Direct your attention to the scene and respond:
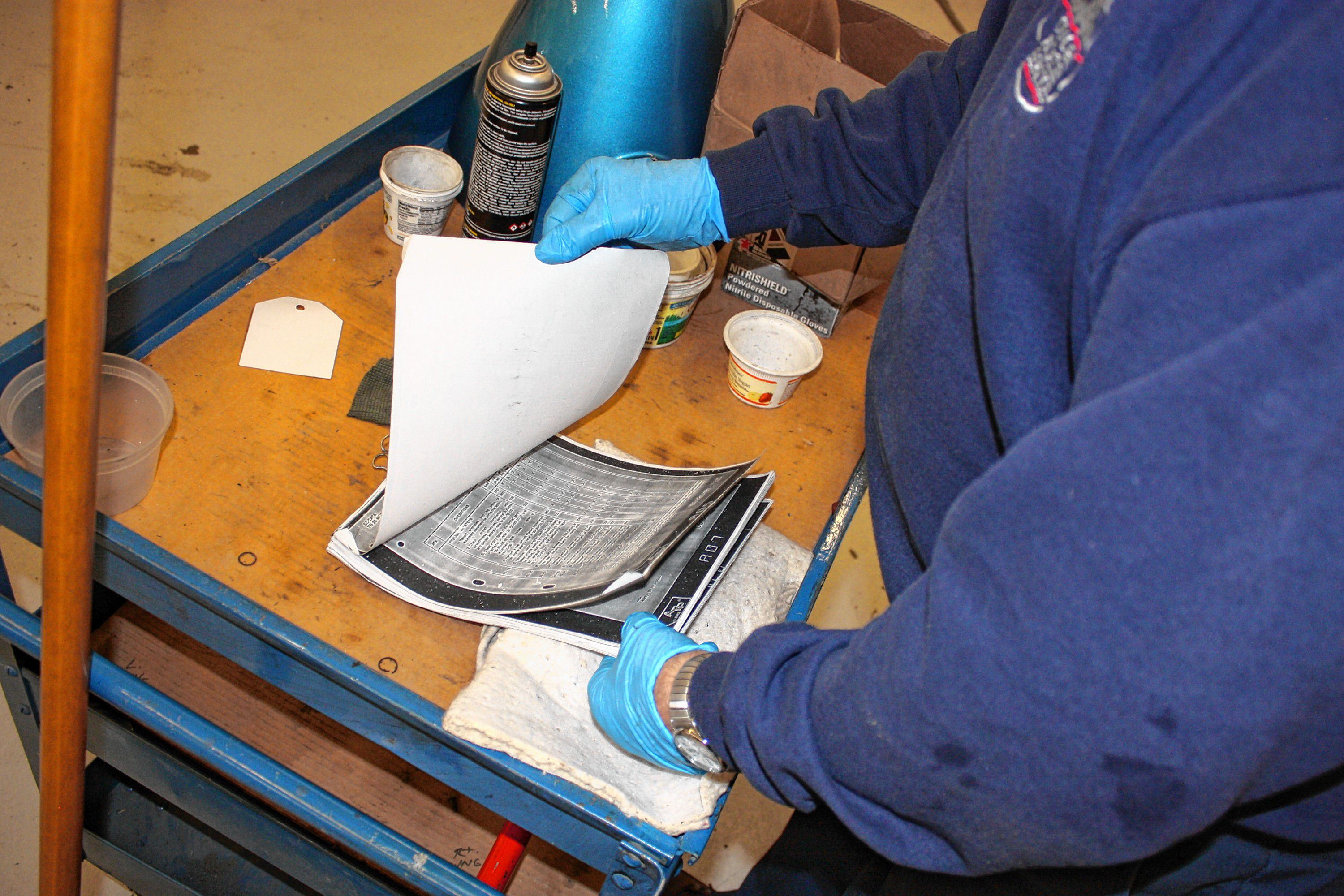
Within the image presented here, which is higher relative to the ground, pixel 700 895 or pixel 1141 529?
pixel 1141 529

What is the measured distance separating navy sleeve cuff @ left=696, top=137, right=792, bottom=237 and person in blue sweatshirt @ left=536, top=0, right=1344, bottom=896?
0.32 m

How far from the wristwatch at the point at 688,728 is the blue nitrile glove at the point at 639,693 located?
1cm

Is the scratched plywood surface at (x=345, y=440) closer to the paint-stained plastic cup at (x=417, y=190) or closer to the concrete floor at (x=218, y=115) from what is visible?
the paint-stained plastic cup at (x=417, y=190)

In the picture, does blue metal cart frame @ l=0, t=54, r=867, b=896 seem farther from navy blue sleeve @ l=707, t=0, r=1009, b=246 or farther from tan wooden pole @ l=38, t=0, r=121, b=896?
navy blue sleeve @ l=707, t=0, r=1009, b=246

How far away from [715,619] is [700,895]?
0.63 m

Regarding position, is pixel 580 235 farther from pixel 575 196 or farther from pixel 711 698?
pixel 711 698

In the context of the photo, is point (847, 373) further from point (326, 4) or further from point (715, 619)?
point (326, 4)

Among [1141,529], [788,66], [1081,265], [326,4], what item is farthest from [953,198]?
[326,4]

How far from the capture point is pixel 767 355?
3.85ft

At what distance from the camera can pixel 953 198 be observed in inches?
27.4

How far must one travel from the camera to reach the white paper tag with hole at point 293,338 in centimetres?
99

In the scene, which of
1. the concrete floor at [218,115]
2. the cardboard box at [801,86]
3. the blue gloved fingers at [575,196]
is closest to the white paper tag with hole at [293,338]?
the blue gloved fingers at [575,196]

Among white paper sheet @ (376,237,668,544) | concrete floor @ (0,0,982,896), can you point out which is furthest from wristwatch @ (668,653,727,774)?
concrete floor @ (0,0,982,896)

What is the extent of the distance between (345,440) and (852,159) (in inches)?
24.2
